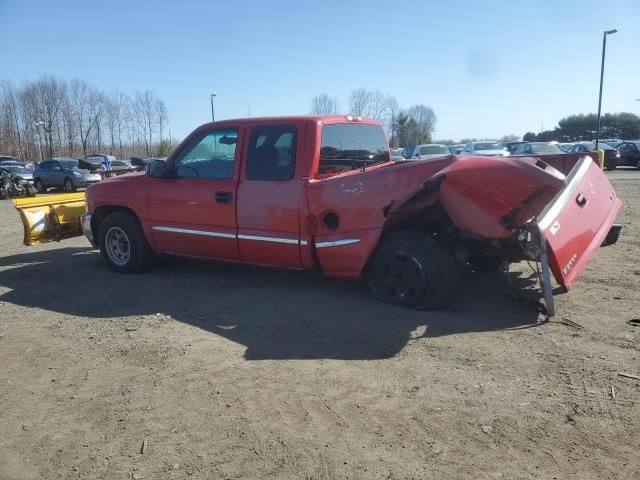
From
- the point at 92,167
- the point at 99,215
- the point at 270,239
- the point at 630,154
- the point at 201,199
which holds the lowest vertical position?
the point at 270,239

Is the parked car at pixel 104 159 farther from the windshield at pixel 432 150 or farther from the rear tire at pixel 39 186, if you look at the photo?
the windshield at pixel 432 150

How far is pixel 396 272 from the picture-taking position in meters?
→ 5.11

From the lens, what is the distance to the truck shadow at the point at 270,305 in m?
4.47

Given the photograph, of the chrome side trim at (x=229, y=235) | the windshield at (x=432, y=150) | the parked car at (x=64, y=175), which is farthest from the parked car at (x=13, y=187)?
the chrome side trim at (x=229, y=235)

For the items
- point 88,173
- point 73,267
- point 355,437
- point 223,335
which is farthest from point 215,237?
point 88,173

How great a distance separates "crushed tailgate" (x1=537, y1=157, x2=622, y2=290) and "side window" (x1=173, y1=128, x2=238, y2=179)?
330cm

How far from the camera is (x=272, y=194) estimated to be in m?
5.52

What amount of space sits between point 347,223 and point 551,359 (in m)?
2.16

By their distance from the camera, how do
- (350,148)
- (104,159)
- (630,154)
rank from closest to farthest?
(350,148) → (630,154) → (104,159)

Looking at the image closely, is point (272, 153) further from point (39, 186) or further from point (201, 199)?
point (39, 186)

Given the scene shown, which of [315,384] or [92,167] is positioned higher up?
[92,167]

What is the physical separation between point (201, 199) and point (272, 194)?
103 cm

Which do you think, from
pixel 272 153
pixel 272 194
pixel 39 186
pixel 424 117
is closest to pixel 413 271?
pixel 272 194

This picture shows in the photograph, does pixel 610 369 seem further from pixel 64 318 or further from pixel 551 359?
pixel 64 318
